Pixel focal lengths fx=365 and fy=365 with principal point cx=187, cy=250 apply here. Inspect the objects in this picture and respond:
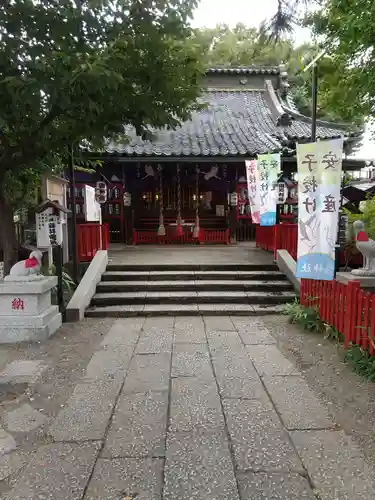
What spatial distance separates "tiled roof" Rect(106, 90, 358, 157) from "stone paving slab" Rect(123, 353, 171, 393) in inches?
291

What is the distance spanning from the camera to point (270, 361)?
4.82 metres

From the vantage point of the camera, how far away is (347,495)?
244 cm

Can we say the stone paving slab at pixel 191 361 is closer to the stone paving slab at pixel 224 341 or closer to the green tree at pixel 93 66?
the stone paving slab at pixel 224 341

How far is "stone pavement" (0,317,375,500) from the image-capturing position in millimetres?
2510

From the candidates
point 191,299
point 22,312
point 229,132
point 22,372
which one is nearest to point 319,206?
point 191,299

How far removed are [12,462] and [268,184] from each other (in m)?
8.08

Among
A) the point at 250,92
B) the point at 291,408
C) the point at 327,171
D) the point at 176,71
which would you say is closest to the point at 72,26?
the point at 176,71

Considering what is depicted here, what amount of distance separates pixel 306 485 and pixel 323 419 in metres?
0.98

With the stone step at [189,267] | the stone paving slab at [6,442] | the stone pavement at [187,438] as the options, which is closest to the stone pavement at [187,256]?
the stone step at [189,267]

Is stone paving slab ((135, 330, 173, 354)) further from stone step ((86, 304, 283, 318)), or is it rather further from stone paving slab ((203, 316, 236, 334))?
stone step ((86, 304, 283, 318))

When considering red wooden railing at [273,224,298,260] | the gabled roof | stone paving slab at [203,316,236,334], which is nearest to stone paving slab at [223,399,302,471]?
stone paving slab at [203,316,236,334]

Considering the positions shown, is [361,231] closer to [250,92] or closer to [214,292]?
[214,292]

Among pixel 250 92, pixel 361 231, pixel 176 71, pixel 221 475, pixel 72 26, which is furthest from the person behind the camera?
pixel 250 92

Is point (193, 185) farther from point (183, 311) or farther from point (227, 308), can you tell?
point (183, 311)
